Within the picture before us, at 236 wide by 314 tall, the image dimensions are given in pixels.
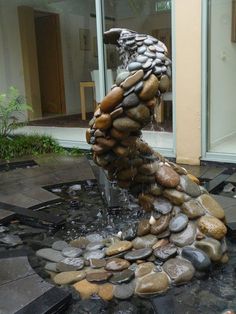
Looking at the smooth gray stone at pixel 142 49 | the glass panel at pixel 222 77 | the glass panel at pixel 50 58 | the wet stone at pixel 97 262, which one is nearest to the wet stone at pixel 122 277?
the wet stone at pixel 97 262

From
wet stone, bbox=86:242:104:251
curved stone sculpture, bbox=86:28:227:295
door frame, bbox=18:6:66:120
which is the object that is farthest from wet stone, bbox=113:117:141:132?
door frame, bbox=18:6:66:120

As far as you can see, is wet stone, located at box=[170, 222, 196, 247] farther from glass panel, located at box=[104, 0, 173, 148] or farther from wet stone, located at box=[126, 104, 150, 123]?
glass panel, located at box=[104, 0, 173, 148]

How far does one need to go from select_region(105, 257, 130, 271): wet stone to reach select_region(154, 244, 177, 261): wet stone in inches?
7.6

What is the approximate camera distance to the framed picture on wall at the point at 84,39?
6926 mm

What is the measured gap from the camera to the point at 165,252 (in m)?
2.34

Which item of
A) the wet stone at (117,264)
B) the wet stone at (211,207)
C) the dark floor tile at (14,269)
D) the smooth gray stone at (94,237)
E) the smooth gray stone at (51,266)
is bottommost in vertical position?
the smooth gray stone at (94,237)

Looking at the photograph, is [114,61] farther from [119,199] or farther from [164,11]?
[119,199]

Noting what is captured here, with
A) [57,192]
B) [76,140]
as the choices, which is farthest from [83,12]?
[57,192]

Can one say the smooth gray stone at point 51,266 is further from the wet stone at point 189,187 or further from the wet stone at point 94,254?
the wet stone at point 189,187

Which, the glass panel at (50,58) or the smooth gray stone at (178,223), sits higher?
the glass panel at (50,58)

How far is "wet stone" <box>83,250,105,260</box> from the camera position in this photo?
97.9 inches

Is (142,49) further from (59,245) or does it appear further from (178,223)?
(59,245)

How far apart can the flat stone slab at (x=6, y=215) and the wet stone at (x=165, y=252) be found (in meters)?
1.37

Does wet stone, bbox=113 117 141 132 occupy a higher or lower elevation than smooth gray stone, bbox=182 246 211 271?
higher
